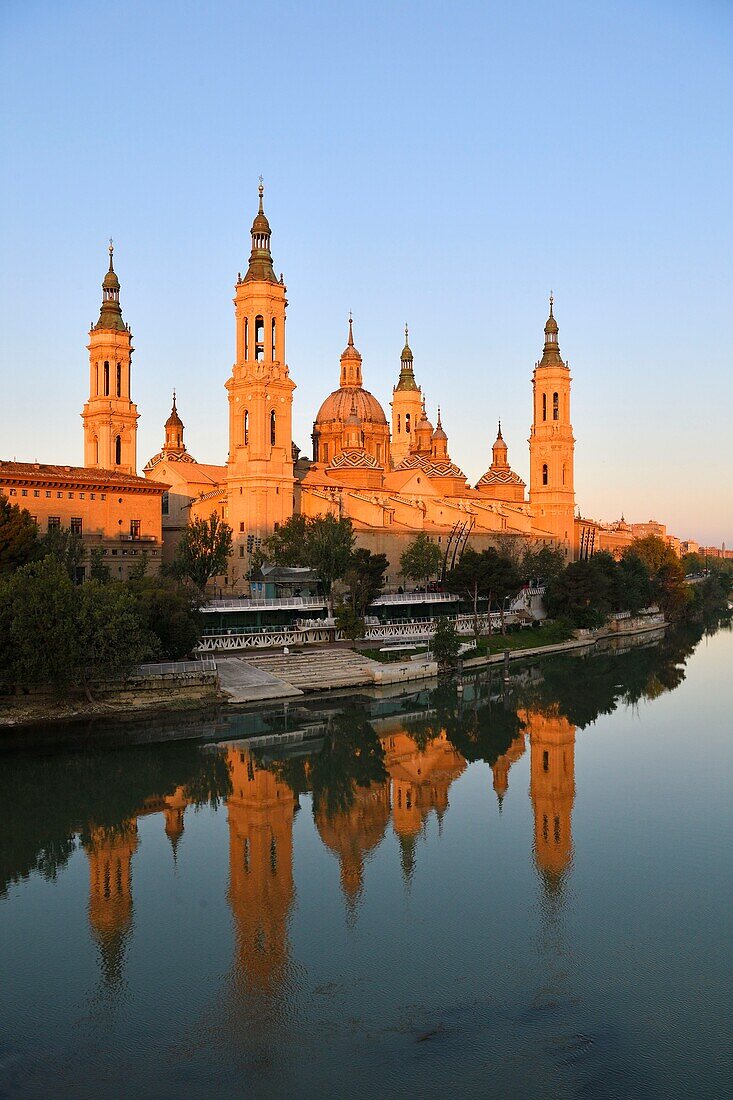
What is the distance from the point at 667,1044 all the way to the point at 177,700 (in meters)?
19.9

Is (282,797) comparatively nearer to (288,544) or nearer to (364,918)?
(364,918)

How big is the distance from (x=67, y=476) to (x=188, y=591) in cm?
1087

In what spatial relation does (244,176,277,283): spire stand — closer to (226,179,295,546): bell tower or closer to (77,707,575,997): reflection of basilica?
(226,179,295,546): bell tower

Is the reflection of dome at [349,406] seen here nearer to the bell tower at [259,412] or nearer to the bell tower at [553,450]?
the bell tower at [553,450]

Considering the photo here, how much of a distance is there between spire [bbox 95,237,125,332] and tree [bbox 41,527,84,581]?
1729 centimetres

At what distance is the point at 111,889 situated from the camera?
15.3 m

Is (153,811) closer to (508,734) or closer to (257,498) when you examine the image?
(508,734)

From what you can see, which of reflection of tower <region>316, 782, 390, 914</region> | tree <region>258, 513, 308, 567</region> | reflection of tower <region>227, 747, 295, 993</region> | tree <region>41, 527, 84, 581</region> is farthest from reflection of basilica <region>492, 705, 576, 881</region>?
tree <region>41, 527, 84, 581</region>

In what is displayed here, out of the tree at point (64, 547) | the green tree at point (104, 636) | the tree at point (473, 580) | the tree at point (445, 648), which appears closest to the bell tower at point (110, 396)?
the tree at point (64, 547)

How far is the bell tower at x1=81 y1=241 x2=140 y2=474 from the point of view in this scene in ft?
167

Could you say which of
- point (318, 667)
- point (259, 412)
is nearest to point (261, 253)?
point (259, 412)

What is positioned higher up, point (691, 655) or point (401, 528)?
point (401, 528)

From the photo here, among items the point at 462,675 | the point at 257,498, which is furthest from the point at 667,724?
the point at 257,498

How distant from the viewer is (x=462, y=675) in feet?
123
